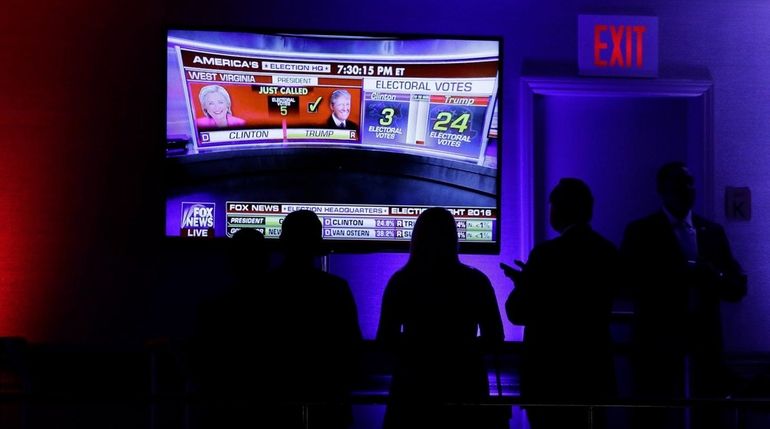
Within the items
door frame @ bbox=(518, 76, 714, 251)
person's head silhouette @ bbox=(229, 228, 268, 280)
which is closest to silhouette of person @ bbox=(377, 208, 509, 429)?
person's head silhouette @ bbox=(229, 228, 268, 280)

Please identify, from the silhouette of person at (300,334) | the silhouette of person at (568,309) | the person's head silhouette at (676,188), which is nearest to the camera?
the silhouette of person at (300,334)

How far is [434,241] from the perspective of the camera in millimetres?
3146

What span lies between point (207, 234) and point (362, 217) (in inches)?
31.5

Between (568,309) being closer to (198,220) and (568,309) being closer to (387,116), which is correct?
(387,116)

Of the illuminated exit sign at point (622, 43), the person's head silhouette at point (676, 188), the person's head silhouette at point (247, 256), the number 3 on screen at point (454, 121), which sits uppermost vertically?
the illuminated exit sign at point (622, 43)

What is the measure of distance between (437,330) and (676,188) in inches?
65.4

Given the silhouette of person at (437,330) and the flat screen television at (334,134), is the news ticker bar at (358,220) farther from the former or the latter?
the silhouette of person at (437,330)

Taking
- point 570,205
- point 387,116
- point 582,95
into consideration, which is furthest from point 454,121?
point 570,205

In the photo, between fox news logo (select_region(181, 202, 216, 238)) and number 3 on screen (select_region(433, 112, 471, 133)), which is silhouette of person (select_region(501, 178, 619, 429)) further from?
fox news logo (select_region(181, 202, 216, 238))

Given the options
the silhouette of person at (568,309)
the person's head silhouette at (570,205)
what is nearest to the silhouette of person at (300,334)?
the silhouette of person at (568,309)

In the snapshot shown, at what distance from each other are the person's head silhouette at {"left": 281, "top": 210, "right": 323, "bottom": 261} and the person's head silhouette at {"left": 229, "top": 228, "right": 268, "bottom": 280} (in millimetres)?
125

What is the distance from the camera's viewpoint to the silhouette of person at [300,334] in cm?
293

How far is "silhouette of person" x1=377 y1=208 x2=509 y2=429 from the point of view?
122 inches

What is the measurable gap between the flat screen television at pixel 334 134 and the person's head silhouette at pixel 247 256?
131 centimetres
